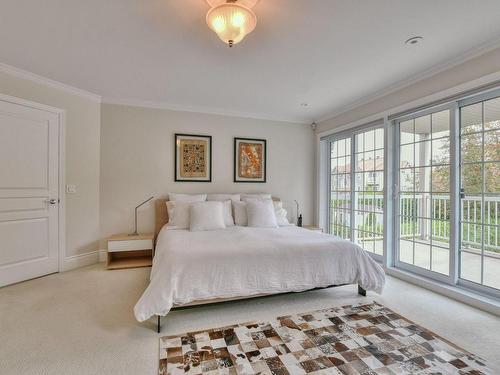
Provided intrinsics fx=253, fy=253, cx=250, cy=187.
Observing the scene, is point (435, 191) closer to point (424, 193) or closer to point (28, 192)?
point (424, 193)

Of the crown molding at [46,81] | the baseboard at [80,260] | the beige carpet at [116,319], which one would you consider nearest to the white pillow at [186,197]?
the beige carpet at [116,319]

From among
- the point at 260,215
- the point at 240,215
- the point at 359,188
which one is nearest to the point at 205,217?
the point at 240,215

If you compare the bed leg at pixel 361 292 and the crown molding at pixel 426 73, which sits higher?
the crown molding at pixel 426 73

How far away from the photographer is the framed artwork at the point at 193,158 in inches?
160

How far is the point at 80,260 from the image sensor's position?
11.6ft

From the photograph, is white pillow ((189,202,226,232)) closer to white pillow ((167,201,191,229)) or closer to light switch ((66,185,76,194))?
white pillow ((167,201,191,229))

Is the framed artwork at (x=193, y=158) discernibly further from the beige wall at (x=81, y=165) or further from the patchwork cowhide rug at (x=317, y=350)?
the patchwork cowhide rug at (x=317, y=350)

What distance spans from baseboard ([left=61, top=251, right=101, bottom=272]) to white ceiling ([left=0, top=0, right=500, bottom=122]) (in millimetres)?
2310

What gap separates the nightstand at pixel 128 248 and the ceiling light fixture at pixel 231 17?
2.78 metres

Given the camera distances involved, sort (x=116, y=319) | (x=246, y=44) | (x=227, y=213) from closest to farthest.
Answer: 1. (x=116, y=319)
2. (x=246, y=44)
3. (x=227, y=213)

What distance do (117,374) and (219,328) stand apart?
29.7 inches

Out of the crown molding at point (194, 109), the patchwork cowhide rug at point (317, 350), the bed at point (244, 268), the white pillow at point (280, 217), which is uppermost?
the crown molding at point (194, 109)

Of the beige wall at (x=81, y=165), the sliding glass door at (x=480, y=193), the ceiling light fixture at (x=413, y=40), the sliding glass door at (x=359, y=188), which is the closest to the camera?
the ceiling light fixture at (x=413, y=40)

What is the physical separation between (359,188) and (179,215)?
2816 millimetres
